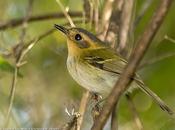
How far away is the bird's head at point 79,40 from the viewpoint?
160 inches

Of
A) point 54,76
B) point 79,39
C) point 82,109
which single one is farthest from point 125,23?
point 54,76

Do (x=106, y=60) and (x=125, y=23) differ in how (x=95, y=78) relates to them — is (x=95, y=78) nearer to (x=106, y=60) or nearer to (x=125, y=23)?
(x=106, y=60)

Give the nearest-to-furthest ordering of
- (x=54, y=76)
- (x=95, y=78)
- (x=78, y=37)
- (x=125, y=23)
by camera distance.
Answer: (x=95, y=78) → (x=78, y=37) → (x=125, y=23) → (x=54, y=76)

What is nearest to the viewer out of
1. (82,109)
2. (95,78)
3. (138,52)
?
(138,52)

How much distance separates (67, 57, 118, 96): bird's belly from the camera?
380cm

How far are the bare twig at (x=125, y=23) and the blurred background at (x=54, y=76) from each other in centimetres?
28

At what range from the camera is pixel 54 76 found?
5.21 m

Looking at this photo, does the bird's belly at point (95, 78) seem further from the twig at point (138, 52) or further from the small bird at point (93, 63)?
the twig at point (138, 52)

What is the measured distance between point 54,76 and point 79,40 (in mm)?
1056

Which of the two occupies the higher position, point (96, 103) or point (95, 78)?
point (95, 78)

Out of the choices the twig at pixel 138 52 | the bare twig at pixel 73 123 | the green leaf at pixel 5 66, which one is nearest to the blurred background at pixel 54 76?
the green leaf at pixel 5 66

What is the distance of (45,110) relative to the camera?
16.2 ft

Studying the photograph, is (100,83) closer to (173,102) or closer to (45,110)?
(173,102)

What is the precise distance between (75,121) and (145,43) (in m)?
1.49
